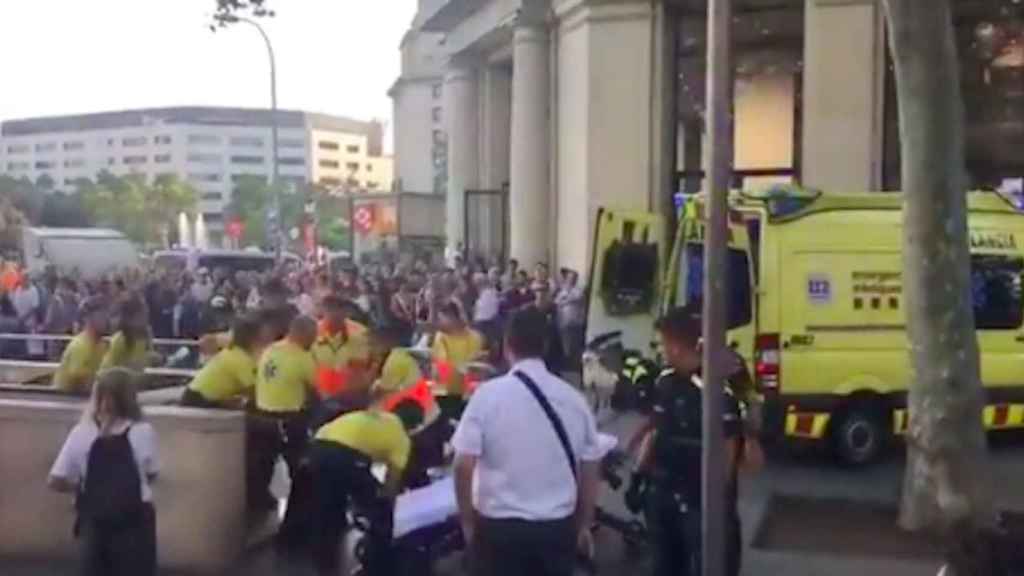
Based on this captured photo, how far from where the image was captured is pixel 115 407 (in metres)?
6.89

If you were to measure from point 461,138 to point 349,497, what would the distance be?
1087 inches

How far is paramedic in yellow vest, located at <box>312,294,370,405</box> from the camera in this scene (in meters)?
10.1

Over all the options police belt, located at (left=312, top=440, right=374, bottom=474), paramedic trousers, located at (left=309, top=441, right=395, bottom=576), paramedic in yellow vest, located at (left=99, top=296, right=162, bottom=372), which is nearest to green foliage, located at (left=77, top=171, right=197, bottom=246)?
paramedic in yellow vest, located at (left=99, top=296, right=162, bottom=372)

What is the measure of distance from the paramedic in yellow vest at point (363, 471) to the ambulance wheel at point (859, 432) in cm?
578

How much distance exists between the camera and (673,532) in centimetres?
720

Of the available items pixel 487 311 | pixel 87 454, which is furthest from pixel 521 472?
pixel 487 311

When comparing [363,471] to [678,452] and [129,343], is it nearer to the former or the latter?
[678,452]

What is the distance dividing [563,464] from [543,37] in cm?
2112

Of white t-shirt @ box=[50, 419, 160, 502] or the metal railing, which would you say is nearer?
white t-shirt @ box=[50, 419, 160, 502]

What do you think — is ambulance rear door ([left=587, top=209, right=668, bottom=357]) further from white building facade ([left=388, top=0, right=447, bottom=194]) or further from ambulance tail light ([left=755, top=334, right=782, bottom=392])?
white building facade ([left=388, top=0, right=447, bottom=194])

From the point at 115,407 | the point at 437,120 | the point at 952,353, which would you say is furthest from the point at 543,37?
the point at 437,120

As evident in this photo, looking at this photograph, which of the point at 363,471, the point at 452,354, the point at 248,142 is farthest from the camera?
the point at 248,142

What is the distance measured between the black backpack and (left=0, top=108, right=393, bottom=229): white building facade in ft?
540

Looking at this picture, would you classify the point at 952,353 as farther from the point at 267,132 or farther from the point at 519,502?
the point at 267,132
